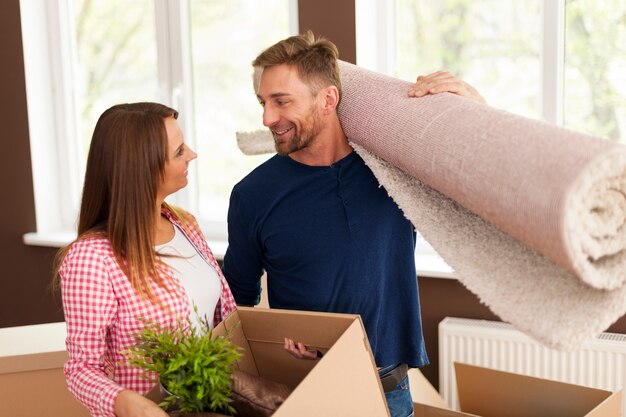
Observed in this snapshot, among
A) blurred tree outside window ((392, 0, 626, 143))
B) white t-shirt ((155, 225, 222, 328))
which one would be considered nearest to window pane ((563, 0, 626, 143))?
blurred tree outside window ((392, 0, 626, 143))

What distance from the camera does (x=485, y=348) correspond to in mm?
2584

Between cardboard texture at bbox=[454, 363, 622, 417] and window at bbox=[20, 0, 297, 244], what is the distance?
5.00ft

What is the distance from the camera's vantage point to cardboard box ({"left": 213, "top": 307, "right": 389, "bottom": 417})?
1.05 metres

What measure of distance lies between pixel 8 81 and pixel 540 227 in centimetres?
322

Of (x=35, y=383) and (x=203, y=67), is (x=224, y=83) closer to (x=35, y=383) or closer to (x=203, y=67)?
(x=203, y=67)

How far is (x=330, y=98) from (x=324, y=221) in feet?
0.86

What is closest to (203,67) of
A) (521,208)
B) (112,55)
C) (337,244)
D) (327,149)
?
(112,55)

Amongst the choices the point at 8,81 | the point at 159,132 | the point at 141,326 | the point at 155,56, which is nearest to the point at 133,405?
the point at 141,326

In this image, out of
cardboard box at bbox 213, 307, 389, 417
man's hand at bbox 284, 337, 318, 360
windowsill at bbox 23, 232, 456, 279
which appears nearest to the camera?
cardboard box at bbox 213, 307, 389, 417

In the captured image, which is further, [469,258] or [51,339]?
[51,339]

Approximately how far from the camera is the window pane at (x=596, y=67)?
2.55 m

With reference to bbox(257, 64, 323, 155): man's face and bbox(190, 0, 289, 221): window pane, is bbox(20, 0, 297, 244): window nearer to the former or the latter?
bbox(190, 0, 289, 221): window pane

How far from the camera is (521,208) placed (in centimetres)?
94

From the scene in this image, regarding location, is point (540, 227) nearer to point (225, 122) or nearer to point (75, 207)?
point (225, 122)
